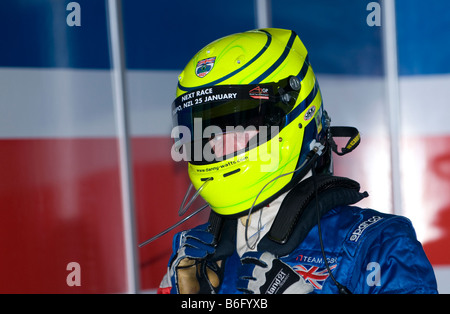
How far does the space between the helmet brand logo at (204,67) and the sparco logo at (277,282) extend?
1.79 ft

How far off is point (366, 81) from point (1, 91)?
5.71ft

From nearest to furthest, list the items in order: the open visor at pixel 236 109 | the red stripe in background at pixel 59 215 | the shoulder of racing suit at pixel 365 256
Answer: the shoulder of racing suit at pixel 365 256 < the open visor at pixel 236 109 < the red stripe in background at pixel 59 215

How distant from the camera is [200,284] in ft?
4.79

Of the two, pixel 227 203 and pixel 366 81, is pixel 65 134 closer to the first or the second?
pixel 227 203

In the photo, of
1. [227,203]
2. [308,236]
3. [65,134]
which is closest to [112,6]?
[65,134]

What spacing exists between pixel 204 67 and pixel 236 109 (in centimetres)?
16

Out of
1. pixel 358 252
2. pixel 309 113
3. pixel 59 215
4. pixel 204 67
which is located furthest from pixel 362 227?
pixel 59 215

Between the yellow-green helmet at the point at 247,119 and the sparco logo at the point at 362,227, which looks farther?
the yellow-green helmet at the point at 247,119

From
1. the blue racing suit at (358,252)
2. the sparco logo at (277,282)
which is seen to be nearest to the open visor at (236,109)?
the blue racing suit at (358,252)

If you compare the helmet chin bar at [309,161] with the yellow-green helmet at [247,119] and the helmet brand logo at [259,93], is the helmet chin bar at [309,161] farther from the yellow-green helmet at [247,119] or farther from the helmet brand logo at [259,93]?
the helmet brand logo at [259,93]

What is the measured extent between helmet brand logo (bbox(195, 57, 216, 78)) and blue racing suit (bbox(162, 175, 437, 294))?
17.2 inches

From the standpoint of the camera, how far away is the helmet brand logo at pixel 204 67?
1471mm

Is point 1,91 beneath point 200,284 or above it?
above

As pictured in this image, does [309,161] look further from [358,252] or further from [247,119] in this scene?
[358,252]
